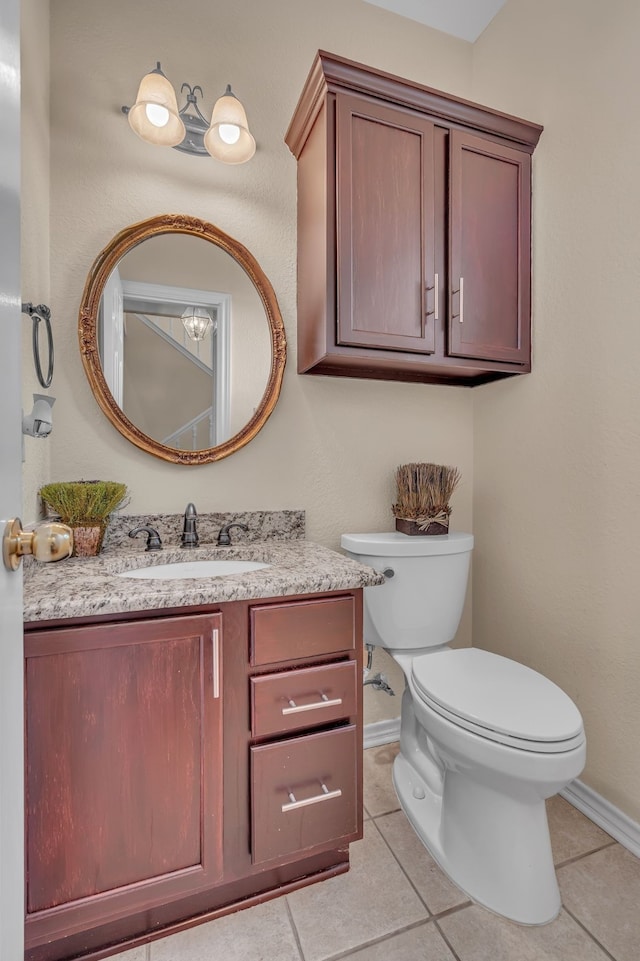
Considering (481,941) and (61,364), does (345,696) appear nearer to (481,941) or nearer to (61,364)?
(481,941)

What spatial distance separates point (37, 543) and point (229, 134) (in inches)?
58.1

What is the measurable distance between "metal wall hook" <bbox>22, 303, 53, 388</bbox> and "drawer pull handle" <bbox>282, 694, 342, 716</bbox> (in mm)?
1112

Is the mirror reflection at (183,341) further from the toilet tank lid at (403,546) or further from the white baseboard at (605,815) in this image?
the white baseboard at (605,815)

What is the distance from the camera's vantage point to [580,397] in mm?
1494

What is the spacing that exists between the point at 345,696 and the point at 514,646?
92 centimetres

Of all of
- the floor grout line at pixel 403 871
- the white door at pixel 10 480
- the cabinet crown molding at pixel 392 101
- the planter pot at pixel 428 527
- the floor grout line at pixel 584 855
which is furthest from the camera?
the planter pot at pixel 428 527

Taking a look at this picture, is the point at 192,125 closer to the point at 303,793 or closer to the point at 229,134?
the point at 229,134

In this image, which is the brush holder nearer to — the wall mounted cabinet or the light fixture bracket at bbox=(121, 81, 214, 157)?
the wall mounted cabinet

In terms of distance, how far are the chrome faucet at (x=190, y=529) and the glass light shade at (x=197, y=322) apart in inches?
22.9

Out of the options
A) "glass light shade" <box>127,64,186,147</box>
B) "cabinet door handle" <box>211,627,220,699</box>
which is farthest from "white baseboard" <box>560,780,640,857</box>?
"glass light shade" <box>127,64,186,147</box>

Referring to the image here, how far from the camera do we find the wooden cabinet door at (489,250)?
5.08ft

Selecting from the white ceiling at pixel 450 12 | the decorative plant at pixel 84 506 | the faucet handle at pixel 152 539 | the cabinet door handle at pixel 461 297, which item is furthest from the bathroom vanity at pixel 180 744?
the white ceiling at pixel 450 12

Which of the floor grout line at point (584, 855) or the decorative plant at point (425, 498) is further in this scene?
the decorative plant at point (425, 498)

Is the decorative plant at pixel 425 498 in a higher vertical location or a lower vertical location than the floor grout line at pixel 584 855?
higher
